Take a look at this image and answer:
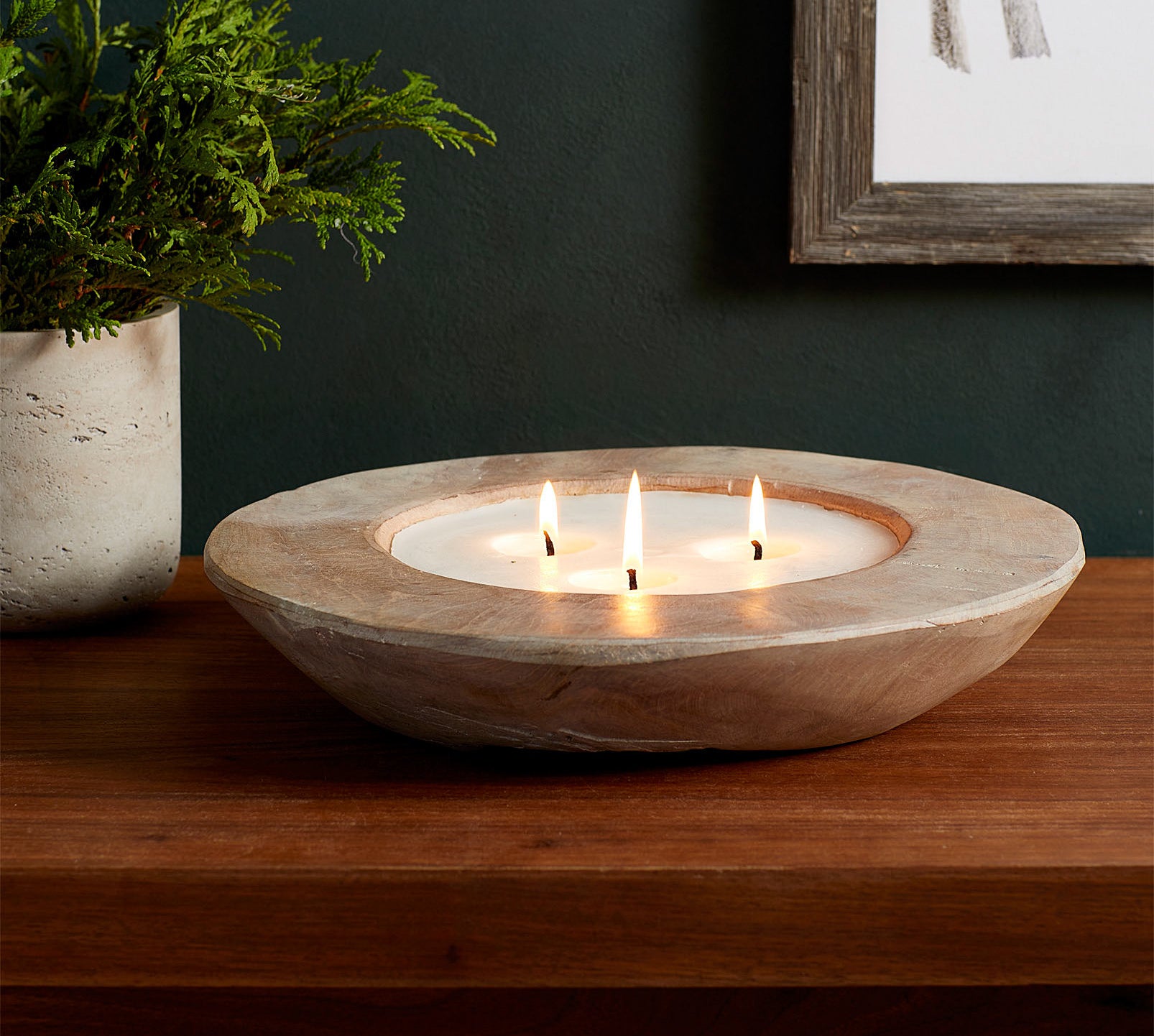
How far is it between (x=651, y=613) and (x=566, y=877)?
12cm

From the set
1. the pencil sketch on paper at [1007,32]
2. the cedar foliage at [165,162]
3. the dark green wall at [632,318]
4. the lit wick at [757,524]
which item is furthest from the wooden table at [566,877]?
the pencil sketch on paper at [1007,32]

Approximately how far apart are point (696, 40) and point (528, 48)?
5.5 inches

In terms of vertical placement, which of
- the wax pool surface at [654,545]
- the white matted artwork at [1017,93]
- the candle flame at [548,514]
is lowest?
the wax pool surface at [654,545]

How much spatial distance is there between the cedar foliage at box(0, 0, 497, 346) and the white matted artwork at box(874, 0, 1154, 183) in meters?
0.41

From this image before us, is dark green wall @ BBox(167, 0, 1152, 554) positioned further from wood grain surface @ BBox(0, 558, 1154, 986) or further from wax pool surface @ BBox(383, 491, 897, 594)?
wood grain surface @ BBox(0, 558, 1154, 986)

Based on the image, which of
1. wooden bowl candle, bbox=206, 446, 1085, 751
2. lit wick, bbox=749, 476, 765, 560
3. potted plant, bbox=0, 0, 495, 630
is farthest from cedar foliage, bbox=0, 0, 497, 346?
lit wick, bbox=749, 476, 765, 560

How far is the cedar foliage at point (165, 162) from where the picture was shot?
2.26 ft

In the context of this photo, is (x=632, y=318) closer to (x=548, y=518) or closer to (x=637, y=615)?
(x=548, y=518)

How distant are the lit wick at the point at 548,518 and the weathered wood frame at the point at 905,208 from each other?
396 millimetres

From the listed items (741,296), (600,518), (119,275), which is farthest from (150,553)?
(741,296)

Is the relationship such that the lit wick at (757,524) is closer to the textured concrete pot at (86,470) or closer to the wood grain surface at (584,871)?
the wood grain surface at (584,871)

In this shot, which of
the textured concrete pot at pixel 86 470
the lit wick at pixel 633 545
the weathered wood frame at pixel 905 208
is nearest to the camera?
the lit wick at pixel 633 545

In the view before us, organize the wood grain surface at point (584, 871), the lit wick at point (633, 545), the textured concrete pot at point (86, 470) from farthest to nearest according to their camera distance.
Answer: the textured concrete pot at point (86, 470) → the lit wick at point (633, 545) → the wood grain surface at point (584, 871)

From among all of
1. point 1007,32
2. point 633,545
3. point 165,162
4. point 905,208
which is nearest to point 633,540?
point 633,545
